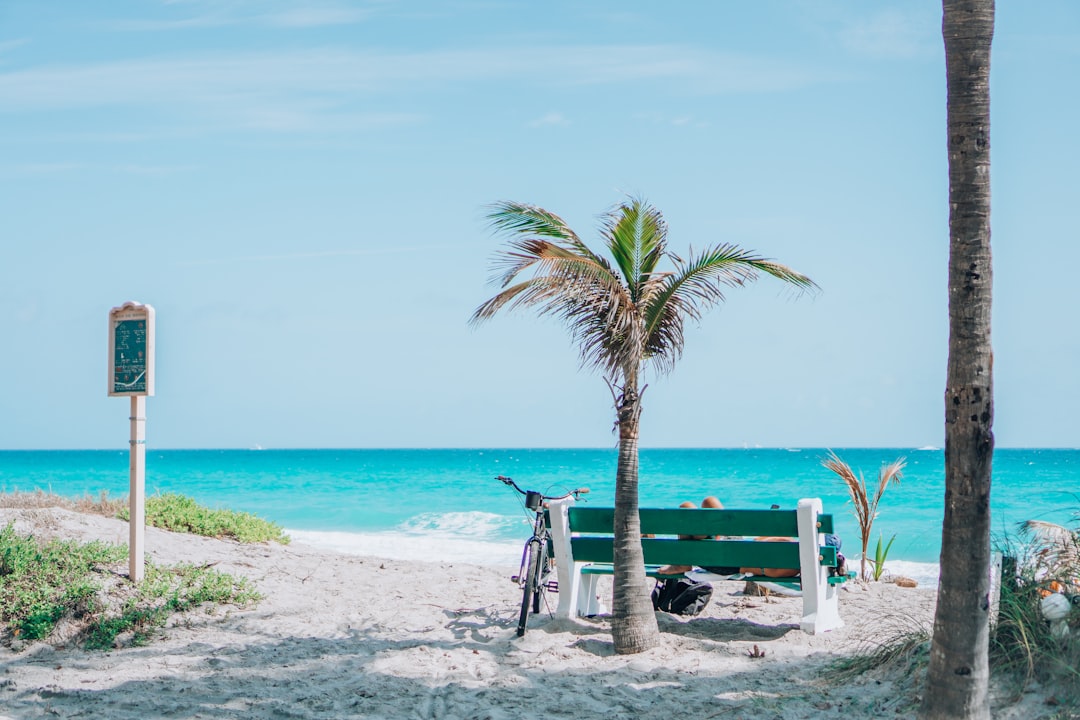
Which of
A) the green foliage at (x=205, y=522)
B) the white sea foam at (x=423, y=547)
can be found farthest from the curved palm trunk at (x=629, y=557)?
the white sea foam at (x=423, y=547)

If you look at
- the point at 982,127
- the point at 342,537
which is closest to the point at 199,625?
the point at 982,127

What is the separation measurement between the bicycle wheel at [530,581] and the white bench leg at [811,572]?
1.97m

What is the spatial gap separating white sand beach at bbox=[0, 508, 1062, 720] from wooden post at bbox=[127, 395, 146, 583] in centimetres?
88

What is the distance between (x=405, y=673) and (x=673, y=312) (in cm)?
316

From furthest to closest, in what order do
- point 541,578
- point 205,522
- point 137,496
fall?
point 205,522 < point 137,496 < point 541,578

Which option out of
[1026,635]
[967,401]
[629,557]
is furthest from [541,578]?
[967,401]

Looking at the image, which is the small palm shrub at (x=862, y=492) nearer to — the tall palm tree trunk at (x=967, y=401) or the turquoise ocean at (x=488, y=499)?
the turquoise ocean at (x=488, y=499)

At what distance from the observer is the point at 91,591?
7.76 metres

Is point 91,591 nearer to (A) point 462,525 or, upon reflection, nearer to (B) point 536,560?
(B) point 536,560

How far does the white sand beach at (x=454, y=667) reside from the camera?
5.55 metres

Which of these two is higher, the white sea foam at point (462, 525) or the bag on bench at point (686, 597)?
the bag on bench at point (686, 597)

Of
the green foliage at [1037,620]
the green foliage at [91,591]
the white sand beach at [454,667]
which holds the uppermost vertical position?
the green foliage at [1037,620]

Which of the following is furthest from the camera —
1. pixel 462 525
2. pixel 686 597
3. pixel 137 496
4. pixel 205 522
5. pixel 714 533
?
pixel 462 525

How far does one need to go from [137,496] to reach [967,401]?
7009 mm
